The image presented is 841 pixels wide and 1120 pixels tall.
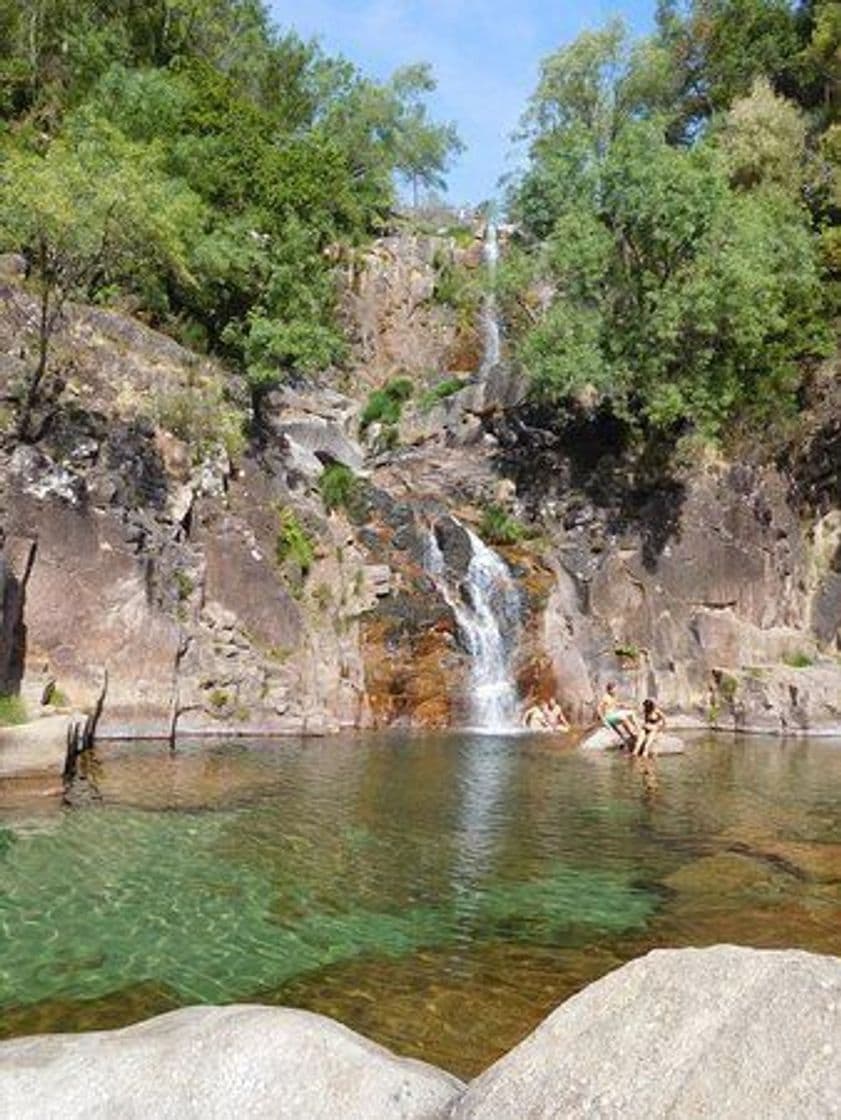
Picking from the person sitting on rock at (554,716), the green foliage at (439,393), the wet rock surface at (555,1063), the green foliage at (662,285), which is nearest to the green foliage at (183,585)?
the person sitting on rock at (554,716)

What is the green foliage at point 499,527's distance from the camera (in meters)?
32.6

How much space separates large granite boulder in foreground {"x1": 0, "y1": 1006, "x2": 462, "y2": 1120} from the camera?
3941mm

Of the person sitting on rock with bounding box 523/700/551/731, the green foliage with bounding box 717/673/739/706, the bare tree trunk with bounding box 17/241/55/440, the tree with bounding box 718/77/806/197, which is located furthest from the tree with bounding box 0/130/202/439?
the tree with bounding box 718/77/806/197

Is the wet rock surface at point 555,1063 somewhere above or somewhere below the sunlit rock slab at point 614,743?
below

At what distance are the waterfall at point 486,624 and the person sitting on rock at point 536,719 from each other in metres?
0.32

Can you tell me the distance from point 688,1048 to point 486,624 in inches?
994

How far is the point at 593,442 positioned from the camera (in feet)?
119

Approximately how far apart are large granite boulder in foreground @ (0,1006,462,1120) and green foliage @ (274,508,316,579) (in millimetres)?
23586

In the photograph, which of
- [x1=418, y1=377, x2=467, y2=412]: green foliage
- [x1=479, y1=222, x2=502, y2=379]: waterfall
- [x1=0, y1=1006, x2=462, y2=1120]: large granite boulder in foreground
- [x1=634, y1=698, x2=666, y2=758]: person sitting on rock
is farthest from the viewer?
[x1=479, y1=222, x2=502, y2=379]: waterfall

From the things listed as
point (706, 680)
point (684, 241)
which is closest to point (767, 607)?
point (706, 680)

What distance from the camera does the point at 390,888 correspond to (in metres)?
11.2

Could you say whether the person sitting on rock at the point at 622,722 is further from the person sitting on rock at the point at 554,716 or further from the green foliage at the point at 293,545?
the green foliage at the point at 293,545

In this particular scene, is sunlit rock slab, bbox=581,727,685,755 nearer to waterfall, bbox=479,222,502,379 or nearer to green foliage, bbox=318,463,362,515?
green foliage, bbox=318,463,362,515

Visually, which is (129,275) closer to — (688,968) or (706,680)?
(706,680)
